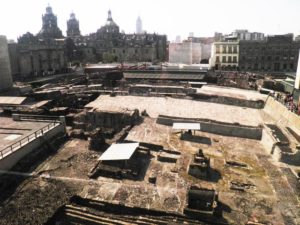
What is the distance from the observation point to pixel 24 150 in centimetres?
2230

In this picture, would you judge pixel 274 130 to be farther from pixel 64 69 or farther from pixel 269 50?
pixel 64 69

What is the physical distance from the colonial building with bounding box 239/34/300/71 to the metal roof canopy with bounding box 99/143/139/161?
58985 mm

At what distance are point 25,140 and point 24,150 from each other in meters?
1.48

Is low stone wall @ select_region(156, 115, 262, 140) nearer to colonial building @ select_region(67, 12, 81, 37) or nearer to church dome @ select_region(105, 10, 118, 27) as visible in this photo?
church dome @ select_region(105, 10, 118, 27)

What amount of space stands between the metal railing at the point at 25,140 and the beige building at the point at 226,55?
5650 cm

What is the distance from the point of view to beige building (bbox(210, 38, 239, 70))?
74.4 metres

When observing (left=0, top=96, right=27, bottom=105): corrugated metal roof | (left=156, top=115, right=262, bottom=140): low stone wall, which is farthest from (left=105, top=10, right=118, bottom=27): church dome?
(left=156, top=115, right=262, bottom=140): low stone wall

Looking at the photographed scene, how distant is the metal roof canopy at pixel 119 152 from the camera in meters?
21.0

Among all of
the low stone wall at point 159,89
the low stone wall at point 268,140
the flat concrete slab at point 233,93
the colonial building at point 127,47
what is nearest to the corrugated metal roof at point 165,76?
the flat concrete slab at point 233,93

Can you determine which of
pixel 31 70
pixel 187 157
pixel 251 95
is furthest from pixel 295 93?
pixel 31 70

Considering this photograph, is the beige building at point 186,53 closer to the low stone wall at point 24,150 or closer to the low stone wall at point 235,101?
the low stone wall at point 235,101

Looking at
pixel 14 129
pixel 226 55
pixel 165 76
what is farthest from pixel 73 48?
pixel 14 129

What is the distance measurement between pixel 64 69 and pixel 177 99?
147 ft

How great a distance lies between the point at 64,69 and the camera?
76.8 m
